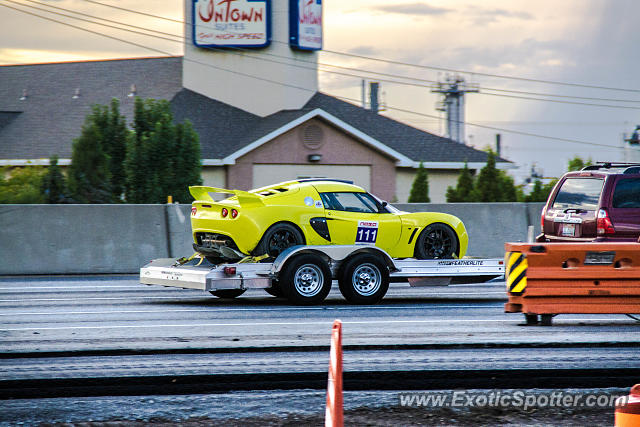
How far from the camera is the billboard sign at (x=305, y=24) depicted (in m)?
35.1

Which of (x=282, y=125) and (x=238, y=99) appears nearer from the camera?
(x=282, y=125)

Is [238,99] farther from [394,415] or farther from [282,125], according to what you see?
[394,415]

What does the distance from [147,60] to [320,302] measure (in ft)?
91.1

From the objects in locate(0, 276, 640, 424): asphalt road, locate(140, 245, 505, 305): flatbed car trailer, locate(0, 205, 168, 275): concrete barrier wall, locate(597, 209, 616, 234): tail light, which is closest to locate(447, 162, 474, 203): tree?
locate(0, 205, 168, 275): concrete barrier wall

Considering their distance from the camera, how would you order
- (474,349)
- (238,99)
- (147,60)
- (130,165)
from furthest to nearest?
1. (147,60)
2. (238,99)
3. (130,165)
4. (474,349)

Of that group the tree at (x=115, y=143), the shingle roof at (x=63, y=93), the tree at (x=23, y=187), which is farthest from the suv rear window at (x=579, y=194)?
the shingle roof at (x=63, y=93)

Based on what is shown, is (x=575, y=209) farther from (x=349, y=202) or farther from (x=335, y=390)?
(x=335, y=390)

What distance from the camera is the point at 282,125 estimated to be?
109 ft

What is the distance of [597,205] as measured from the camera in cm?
1435

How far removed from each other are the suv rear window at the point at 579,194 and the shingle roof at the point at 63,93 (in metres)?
22.1

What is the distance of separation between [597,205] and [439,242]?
246 centimetres

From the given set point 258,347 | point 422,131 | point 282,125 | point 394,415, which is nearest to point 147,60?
point 282,125

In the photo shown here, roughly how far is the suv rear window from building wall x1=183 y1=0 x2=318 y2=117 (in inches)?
823

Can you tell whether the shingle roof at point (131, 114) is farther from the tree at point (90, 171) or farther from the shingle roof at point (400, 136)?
the tree at point (90, 171)
